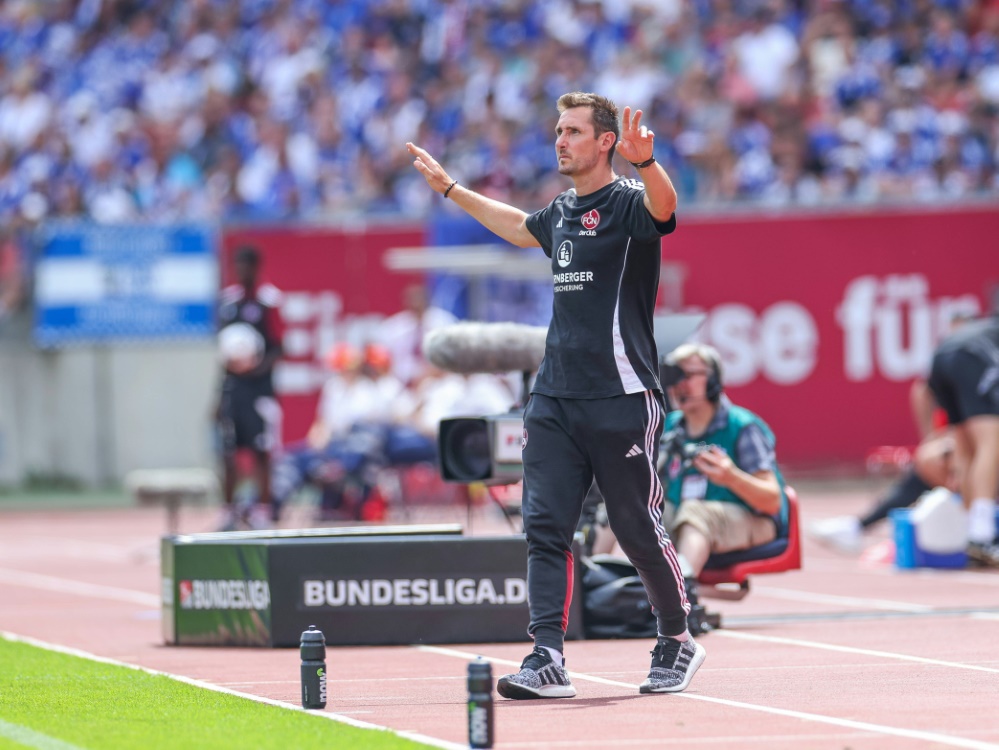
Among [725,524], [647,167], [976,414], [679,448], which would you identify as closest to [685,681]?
[647,167]

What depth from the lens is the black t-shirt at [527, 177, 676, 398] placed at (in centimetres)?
751

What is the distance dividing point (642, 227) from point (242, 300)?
10.2m

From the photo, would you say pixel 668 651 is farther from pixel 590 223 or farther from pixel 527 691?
pixel 590 223

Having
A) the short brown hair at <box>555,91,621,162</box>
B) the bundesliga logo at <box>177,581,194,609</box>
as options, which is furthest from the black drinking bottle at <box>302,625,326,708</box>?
the bundesliga logo at <box>177,581,194,609</box>

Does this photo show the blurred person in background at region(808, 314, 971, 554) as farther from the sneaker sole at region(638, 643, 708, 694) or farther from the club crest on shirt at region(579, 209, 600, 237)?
the club crest on shirt at region(579, 209, 600, 237)

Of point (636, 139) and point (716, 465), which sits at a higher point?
point (636, 139)

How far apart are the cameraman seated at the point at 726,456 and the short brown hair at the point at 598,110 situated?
9.47 feet

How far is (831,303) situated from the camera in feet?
74.7

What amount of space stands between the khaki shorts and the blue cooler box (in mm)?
3866

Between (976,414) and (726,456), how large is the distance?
4.59 metres

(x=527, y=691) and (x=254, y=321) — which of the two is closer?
(x=527, y=691)

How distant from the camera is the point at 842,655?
9023mm

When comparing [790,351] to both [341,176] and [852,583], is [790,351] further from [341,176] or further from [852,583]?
[852,583]

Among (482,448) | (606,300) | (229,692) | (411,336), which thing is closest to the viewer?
(606,300)
